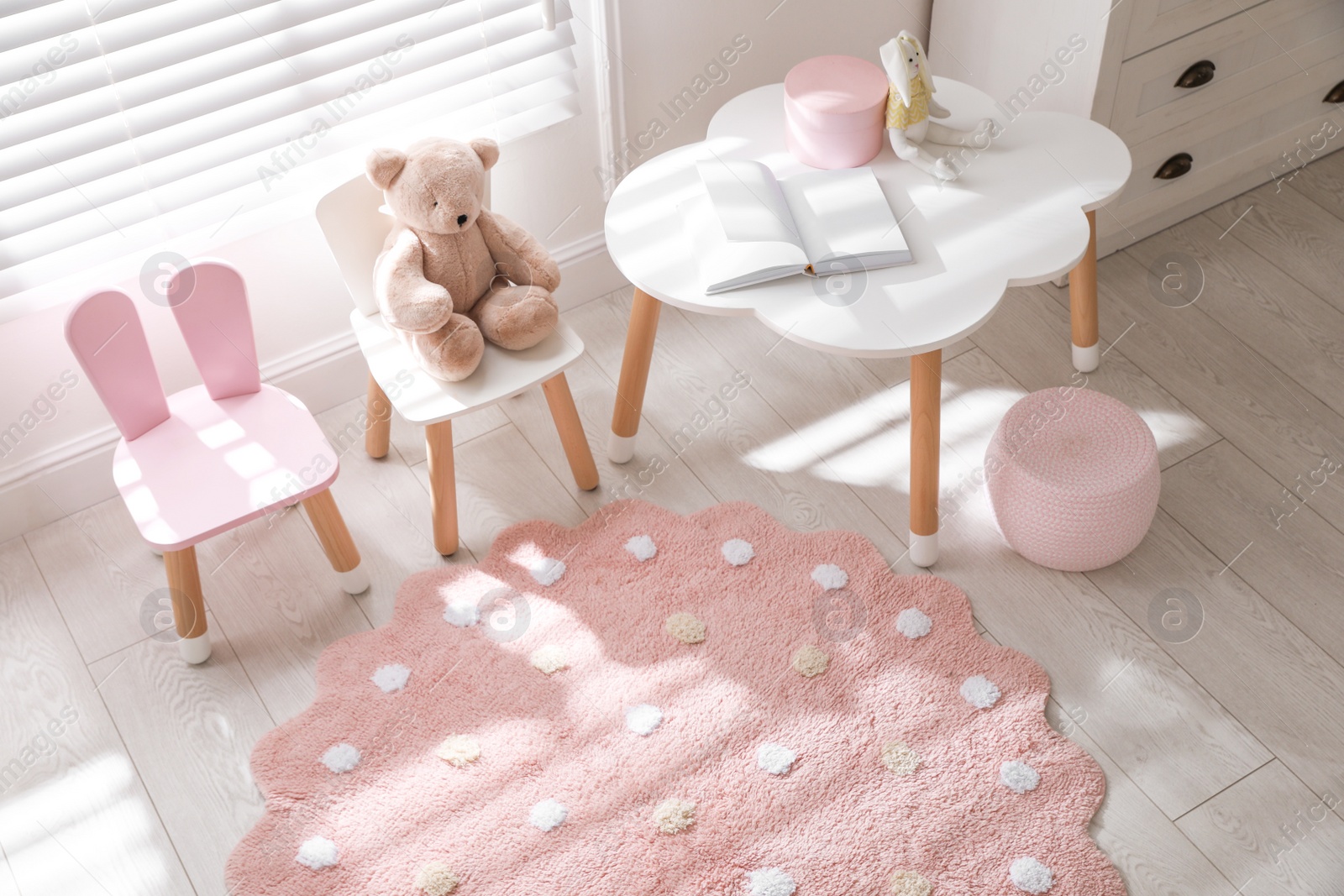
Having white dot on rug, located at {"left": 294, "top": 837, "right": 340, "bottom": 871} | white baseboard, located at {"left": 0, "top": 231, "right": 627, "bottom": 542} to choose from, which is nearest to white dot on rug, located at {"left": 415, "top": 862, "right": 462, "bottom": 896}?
white dot on rug, located at {"left": 294, "top": 837, "right": 340, "bottom": 871}

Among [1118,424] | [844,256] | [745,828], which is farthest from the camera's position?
[1118,424]

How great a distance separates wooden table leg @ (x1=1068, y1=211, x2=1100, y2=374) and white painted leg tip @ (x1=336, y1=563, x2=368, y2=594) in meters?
1.38

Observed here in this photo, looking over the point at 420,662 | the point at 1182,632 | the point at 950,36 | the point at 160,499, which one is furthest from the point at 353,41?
the point at 1182,632

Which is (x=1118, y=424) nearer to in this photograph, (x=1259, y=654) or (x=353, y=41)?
(x=1259, y=654)

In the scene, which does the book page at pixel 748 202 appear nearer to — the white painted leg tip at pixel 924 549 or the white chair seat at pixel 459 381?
the white chair seat at pixel 459 381

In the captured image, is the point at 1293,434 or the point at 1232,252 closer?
the point at 1293,434

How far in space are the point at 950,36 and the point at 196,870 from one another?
83.2 inches

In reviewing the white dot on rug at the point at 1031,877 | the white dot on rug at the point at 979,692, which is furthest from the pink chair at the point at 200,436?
the white dot on rug at the point at 1031,877

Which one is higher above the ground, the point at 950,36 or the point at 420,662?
the point at 950,36

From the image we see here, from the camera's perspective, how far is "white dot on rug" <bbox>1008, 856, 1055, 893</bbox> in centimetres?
161

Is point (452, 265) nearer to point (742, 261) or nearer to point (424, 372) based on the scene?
point (424, 372)

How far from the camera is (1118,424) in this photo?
1.94 m

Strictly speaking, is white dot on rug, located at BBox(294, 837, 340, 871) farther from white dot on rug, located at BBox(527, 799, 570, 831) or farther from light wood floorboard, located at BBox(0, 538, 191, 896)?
white dot on rug, located at BBox(527, 799, 570, 831)

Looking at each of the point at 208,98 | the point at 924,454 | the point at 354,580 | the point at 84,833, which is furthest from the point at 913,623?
the point at 208,98
